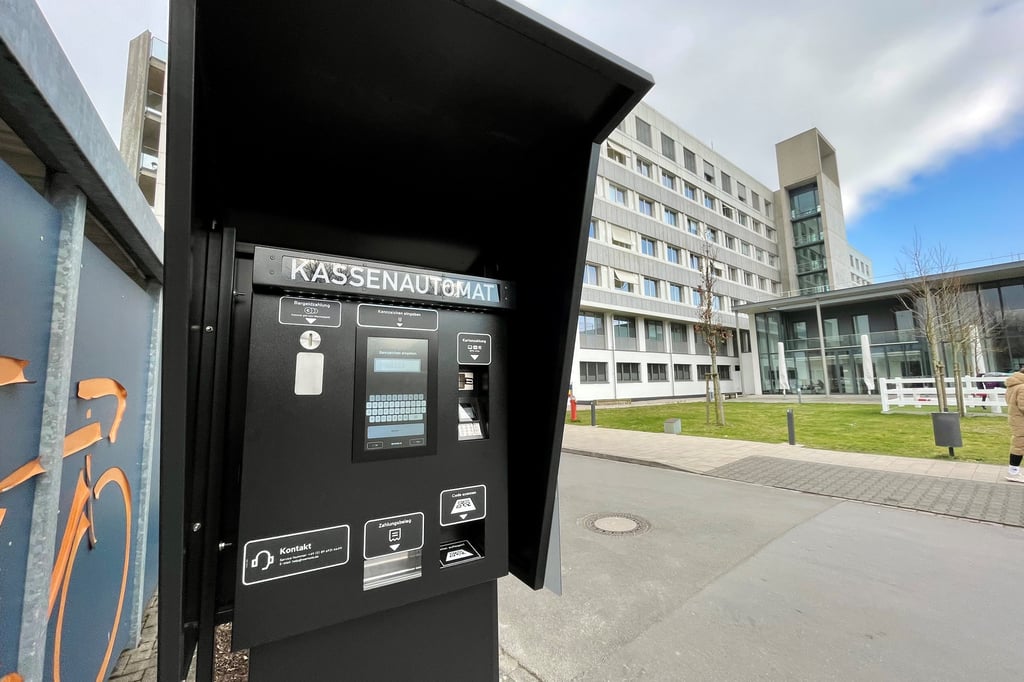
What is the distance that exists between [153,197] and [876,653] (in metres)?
26.1

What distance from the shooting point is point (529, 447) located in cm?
171

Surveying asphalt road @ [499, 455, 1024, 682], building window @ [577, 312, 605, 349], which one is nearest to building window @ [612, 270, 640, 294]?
building window @ [577, 312, 605, 349]

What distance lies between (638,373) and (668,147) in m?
16.2

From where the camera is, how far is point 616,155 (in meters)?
26.0

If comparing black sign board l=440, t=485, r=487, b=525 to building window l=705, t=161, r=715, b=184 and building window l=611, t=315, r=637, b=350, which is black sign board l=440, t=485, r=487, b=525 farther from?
building window l=705, t=161, r=715, b=184

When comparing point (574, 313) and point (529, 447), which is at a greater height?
point (574, 313)

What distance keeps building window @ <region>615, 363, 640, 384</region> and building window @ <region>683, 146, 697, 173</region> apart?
52.5 ft

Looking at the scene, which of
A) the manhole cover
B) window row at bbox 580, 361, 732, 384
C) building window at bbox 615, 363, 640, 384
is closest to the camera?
the manhole cover

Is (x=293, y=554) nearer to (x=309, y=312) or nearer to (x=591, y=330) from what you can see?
(x=309, y=312)

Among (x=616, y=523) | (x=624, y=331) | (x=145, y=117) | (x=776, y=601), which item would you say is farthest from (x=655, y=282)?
(x=145, y=117)

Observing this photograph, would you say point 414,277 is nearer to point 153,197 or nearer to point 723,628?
point 723,628

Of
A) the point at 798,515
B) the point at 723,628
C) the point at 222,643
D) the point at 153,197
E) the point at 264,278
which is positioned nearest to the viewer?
the point at 264,278

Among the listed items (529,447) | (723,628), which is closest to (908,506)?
(723,628)

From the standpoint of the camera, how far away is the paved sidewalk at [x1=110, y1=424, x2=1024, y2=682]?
4992 millimetres
